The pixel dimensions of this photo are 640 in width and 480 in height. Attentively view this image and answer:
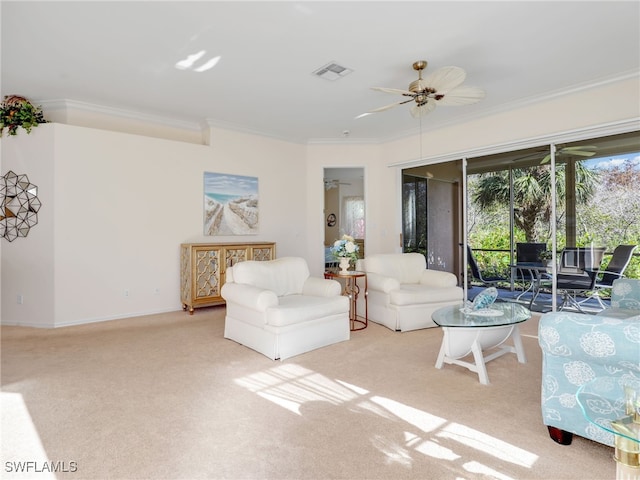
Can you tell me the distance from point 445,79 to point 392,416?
2643 millimetres

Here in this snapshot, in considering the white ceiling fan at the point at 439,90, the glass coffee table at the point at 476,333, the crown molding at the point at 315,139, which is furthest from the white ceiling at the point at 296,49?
the glass coffee table at the point at 476,333

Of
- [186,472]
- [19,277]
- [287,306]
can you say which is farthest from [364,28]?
[19,277]

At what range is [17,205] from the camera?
441 centimetres

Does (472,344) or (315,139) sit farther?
(315,139)

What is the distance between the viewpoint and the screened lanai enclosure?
4090 mm

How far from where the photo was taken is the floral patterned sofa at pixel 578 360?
1.57 metres

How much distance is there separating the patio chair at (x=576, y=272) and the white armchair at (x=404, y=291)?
4.37 feet

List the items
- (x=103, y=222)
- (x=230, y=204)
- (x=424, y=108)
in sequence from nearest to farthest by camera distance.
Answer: (x=424, y=108), (x=103, y=222), (x=230, y=204)

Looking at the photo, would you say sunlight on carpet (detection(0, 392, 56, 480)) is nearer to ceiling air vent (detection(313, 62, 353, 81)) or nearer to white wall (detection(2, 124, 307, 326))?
white wall (detection(2, 124, 307, 326))

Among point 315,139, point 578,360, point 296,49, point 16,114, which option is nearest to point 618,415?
point 578,360

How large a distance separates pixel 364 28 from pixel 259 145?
3.28 meters

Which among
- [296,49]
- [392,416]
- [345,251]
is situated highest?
[296,49]

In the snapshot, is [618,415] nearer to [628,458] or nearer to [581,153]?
[628,458]

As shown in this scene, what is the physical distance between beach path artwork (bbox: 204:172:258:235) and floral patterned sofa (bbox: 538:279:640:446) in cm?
461
